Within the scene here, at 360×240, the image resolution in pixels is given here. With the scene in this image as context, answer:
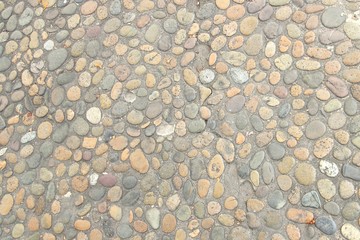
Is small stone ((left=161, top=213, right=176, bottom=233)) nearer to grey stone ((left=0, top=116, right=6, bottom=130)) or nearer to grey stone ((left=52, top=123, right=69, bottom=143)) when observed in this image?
grey stone ((left=52, top=123, right=69, bottom=143))

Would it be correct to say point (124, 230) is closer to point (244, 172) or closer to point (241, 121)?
point (244, 172)

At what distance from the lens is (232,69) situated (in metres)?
2.28

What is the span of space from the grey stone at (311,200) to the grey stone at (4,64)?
1478 millimetres

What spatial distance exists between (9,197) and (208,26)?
1.12 meters

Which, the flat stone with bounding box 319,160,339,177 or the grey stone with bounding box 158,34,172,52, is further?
the grey stone with bounding box 158,34,172,52

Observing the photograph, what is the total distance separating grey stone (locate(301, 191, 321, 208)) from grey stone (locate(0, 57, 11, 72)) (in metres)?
1.48

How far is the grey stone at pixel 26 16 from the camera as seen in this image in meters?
2.63

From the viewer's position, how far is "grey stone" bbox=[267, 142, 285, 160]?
2104mm

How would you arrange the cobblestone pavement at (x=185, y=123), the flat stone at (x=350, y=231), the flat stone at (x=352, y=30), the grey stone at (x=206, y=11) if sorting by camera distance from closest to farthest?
the flat stone at (x=350, y=231) → the cobblestone pavement at (x=185, y=123) → the flat stone at (x=352, y=30) → the grey stone at (x=206, y=11)

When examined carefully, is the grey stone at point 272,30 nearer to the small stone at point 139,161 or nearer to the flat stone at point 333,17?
the flat stone at point 333,17

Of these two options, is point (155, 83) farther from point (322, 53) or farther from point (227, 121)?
point (322, 53)

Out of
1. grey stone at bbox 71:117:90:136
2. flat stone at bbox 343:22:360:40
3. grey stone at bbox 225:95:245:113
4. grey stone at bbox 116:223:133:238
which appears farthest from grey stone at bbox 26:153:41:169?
flat stone at bbox 343:22:360:40

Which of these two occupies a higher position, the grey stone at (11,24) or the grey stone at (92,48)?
the grey stone at (11,24)

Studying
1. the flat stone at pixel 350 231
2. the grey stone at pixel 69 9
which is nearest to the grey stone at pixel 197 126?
the flat stone at pixel 350 231
